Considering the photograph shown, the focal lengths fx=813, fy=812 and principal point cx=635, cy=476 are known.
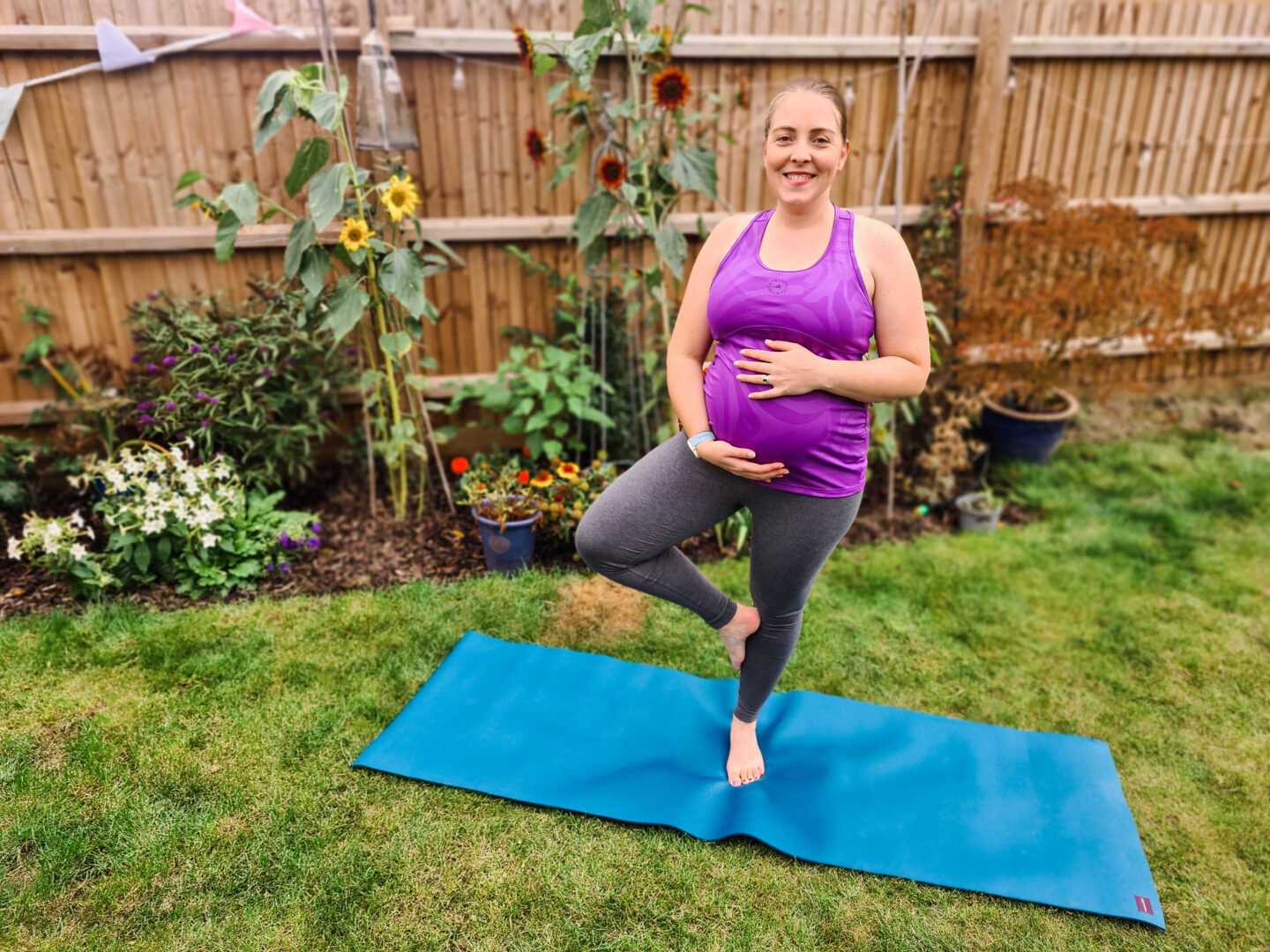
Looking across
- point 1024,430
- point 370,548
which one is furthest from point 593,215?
point 1024,430

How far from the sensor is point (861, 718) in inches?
91.7

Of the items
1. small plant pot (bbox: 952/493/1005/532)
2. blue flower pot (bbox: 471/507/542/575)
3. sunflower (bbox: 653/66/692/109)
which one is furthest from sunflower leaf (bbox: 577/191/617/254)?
small plant pot (bbox: 952/493/1005/532)

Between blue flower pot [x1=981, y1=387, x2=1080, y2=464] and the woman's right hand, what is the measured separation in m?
2.64

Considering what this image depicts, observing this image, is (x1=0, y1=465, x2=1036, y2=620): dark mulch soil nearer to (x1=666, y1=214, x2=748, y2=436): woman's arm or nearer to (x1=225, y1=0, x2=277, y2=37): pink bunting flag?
(x1=666, y1=214, x2=748, y2=436): woman's arm

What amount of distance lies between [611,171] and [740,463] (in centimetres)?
171

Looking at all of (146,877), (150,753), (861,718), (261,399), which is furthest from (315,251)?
(861,718)

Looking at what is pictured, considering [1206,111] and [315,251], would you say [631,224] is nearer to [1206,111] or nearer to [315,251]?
[315,251]

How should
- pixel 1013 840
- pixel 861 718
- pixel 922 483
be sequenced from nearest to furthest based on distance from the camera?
1. pixel 1013 840
2. pixel 861 718
3. pixel 922 483

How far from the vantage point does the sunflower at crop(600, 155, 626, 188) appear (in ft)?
9.57

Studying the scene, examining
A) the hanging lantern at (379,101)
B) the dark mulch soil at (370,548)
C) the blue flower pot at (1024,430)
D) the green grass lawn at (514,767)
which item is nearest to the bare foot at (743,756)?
the green grass lawn at (514,767)

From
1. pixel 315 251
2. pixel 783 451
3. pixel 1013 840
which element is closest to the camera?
pixel 783 451

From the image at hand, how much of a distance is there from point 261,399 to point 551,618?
56.1 inches

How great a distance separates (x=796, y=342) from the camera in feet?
5.24

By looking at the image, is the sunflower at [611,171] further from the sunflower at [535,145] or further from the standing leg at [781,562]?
the standing leg at [781,562]
